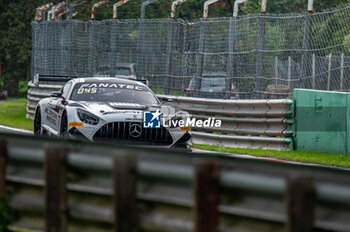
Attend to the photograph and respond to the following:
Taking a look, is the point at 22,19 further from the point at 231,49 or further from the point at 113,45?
the point at 231,49

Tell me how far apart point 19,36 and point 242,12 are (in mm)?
12144

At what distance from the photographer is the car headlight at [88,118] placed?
1102cm

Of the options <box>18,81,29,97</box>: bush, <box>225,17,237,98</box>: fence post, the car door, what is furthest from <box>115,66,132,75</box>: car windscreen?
<box>18,81,29,97</box>: bush

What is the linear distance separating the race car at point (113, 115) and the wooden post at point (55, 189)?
638cm

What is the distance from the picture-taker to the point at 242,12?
40188mm

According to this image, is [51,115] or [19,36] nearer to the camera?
[51,115]

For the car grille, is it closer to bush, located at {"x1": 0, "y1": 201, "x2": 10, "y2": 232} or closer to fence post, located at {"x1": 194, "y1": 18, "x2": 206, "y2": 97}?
fence post, located at {"x1": 194, "y1": 18, "x2": 206, "y2": 97}

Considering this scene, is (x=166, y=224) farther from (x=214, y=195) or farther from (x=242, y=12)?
(x=242, y=12)

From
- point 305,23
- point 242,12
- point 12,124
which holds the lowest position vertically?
point 12,124

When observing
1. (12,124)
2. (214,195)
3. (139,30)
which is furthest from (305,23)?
(214,195)

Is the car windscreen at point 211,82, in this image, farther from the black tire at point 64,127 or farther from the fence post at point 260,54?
the black tire at point 64,127

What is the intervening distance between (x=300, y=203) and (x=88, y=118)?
7820mm

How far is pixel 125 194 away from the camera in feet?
13.6

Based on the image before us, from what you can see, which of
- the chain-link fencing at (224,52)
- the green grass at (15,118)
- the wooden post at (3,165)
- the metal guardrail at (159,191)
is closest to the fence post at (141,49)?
the chain-link fencing at (224,52)
